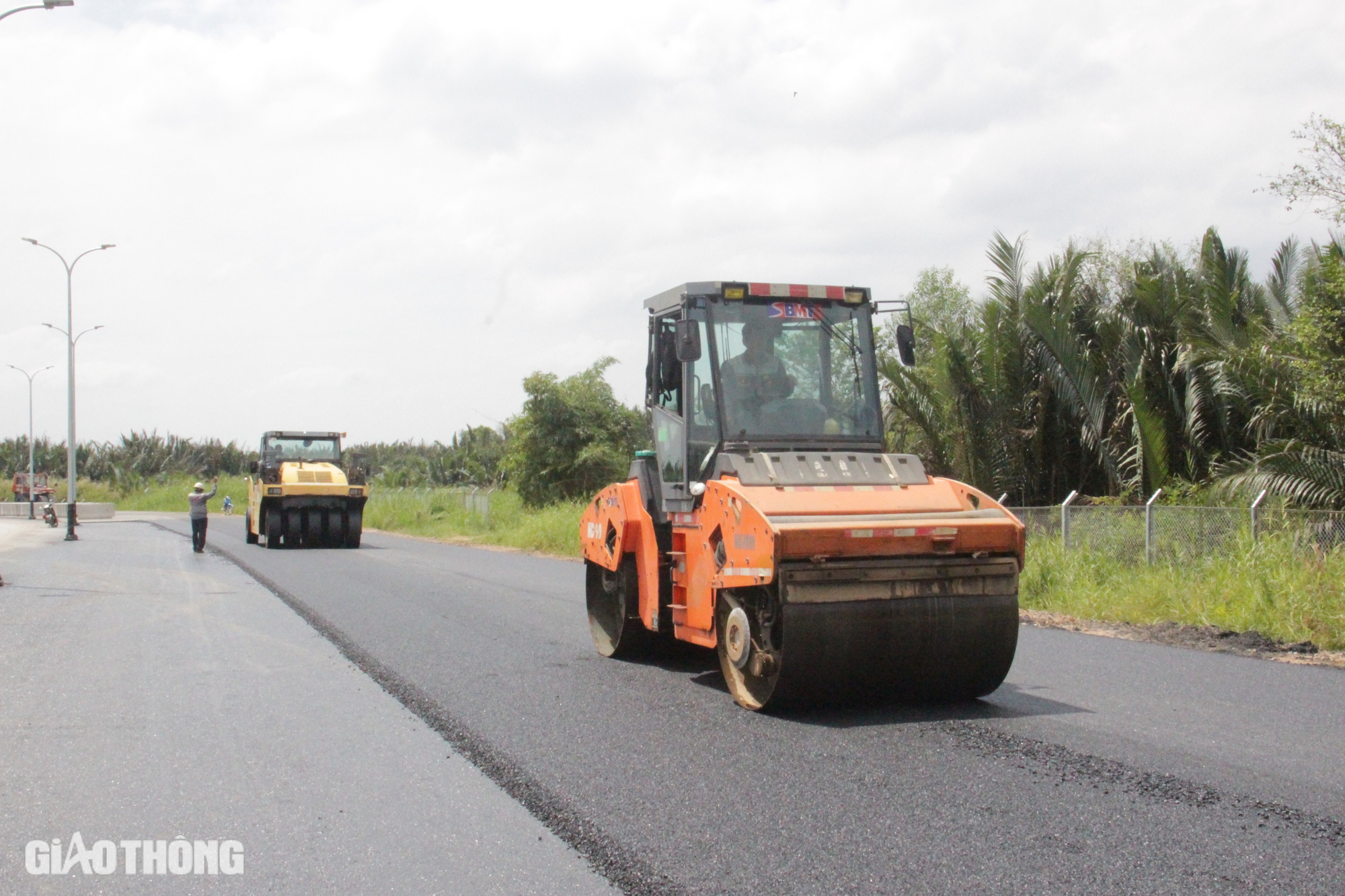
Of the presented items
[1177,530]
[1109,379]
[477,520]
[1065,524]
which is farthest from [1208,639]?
[477,520]

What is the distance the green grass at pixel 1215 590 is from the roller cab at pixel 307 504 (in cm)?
1599

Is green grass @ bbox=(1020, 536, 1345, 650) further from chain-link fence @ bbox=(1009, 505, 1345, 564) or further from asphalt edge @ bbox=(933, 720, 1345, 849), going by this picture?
asphalt edge @ bbox=(933, 720, 1345, 849)

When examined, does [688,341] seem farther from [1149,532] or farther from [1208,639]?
[1149,532]

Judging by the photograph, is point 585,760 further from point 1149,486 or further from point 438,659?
point 1149,486

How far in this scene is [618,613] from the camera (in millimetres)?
9102

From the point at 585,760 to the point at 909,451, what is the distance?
16220 mm

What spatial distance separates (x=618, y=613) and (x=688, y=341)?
8.43 ft

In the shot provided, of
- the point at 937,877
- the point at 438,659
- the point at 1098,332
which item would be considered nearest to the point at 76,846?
the point at 937,877

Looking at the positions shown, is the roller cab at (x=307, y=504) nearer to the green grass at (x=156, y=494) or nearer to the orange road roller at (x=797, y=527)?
the orange road roller at (x=797, y=527)

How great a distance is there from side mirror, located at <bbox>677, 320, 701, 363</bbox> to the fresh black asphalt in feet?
6.86

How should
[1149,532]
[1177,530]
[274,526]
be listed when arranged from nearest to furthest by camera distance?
[1177,530] < [1149,532] < [274,526]

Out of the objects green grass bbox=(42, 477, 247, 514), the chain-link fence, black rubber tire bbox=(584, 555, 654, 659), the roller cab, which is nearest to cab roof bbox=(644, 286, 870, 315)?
black rubber tire bbox=(584, 555, 654, 659)

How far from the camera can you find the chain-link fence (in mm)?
12164

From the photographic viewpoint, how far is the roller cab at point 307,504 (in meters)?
25.3
